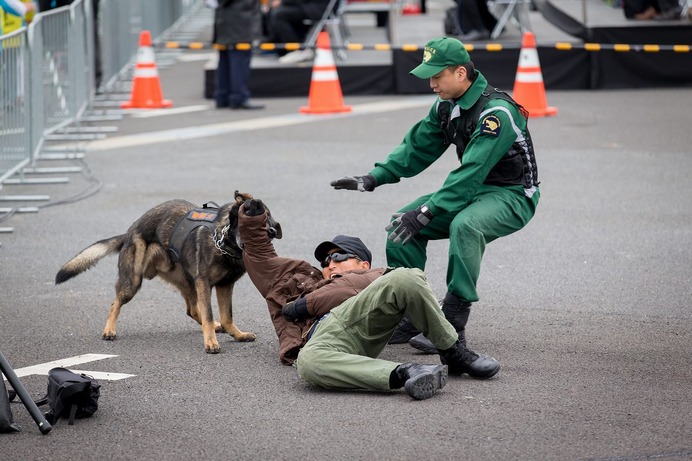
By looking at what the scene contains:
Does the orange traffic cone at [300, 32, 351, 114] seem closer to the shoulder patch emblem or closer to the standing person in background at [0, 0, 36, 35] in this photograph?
the standing person in background at [0, 0, 36, 35]

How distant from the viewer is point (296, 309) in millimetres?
5602

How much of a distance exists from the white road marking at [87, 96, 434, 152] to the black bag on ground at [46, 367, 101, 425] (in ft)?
26.1

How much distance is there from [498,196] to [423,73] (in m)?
0.73

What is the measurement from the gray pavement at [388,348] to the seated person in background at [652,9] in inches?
180

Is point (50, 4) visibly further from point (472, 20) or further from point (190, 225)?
point (190, 225)

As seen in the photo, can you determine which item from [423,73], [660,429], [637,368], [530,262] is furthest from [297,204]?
[660,429]

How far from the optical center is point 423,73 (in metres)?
5.91

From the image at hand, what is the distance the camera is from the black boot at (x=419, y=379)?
504cm

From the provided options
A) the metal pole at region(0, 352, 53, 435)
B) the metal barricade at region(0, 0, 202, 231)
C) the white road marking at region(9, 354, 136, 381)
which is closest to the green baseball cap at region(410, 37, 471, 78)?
the white road marking at region(9, 354, 136, 381)

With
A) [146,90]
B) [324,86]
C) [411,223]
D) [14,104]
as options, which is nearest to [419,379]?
[411,223]

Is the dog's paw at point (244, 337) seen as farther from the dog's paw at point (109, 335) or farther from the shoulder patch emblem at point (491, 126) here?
the shoulder patch emblem at point (491, 126)

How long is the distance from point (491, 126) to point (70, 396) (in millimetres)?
2427

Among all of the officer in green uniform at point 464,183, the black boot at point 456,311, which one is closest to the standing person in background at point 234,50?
the officer in green uniform at point 464,183

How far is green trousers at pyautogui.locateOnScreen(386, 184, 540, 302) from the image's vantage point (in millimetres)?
5695
